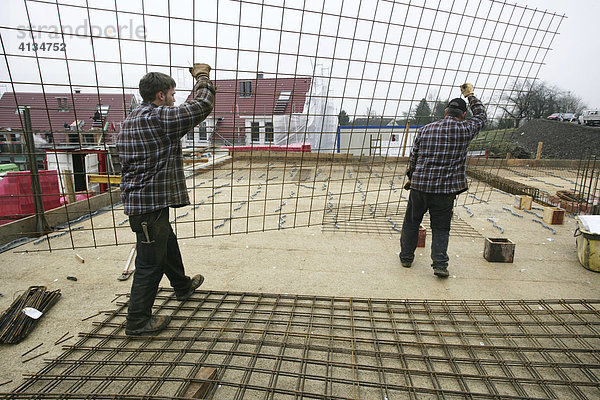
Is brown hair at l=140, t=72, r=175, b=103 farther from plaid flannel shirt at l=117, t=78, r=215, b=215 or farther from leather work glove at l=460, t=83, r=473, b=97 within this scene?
leather work glove at l=460, t=83, r=473, b=97

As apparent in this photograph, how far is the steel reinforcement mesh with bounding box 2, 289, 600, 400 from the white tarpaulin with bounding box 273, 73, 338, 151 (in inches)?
65.9

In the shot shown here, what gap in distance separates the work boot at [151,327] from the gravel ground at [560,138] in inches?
Answer: 910

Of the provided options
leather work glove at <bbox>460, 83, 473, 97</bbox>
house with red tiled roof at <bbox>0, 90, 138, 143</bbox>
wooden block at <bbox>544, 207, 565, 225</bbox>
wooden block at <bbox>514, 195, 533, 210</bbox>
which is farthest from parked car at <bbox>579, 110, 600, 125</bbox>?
house with red tiled roof at <bbox>0, 90, 138, 143</bbox>

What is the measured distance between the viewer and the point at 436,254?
306cm

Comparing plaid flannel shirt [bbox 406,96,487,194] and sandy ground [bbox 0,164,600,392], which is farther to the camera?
plaid flannel shirt [bbox 406,96,487,194]

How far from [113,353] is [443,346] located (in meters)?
2.05

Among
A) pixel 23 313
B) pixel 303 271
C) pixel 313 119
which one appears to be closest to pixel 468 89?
pixel 303 271

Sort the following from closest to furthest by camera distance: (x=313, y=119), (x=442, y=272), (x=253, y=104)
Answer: (x=442, y=272)
(x=253, y=104)
(x=313, y=119)

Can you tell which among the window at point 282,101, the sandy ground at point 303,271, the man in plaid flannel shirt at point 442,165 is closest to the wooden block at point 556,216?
the sandy ground at point 303,271

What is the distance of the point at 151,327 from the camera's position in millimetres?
2178

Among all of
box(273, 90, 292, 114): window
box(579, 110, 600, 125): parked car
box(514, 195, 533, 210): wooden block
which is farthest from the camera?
box(579, 110, 600, 125): parked car

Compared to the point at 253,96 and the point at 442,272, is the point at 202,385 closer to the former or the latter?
the point at 442,272

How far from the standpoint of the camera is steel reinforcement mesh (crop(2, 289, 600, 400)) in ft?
5.70

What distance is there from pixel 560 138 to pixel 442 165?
27141 mm
